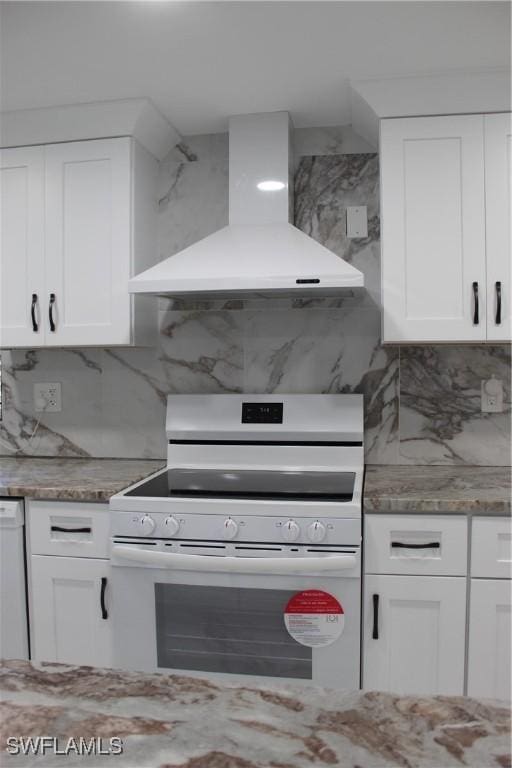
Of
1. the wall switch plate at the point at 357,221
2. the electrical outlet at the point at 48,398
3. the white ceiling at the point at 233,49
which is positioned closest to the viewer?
the white ceiling at the point at 233,49

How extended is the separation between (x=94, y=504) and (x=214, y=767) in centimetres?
165

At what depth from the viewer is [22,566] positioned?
85.7 inches

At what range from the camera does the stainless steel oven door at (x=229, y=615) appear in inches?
74.7

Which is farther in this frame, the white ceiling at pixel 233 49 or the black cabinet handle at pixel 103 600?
the black cabinet handle at pixel 103 600

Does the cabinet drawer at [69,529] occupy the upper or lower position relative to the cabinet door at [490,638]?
upper

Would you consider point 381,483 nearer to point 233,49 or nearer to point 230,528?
point 230,528

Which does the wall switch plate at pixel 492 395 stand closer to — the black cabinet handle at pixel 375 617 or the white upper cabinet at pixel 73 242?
the black cabinet handle at pixel 375 617

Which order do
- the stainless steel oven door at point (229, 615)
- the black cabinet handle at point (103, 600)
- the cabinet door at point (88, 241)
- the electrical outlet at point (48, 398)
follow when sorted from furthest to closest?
the electrical outlet at point (48, 398), the cabinet door at point (88, 241), the black cabinet handle at point (103, 600), the stainless steel oven door at point (229, 615)

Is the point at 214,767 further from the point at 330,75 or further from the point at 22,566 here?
the point at 330,75

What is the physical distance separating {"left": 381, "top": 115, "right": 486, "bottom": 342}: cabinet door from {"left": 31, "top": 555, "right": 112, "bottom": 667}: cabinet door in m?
1.33

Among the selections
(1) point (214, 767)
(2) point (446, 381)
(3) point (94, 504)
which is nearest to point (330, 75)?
(2) point (446, 381)

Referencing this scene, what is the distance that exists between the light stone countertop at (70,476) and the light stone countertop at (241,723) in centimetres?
143

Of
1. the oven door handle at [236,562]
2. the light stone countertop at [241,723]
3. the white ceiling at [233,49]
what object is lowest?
the oven door handle at [236,562]

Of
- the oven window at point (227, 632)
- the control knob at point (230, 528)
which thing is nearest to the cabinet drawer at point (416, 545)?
the oven window at point (227, 632)
